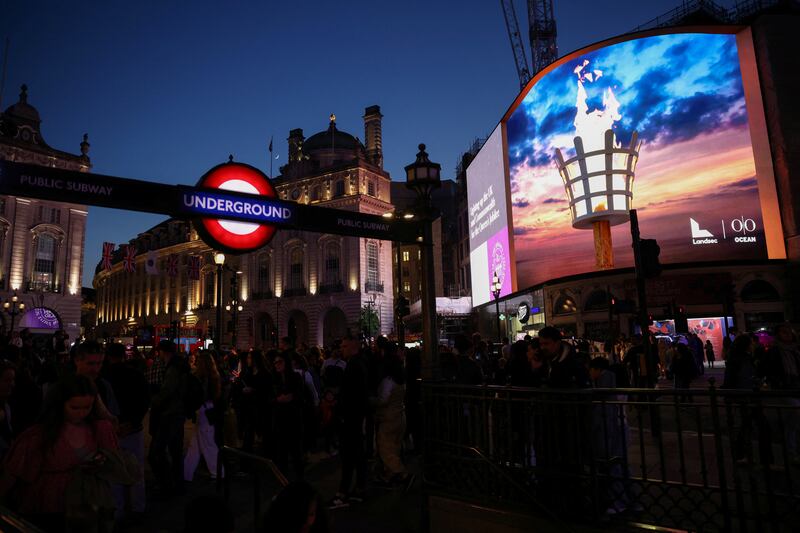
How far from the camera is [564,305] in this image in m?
33.9

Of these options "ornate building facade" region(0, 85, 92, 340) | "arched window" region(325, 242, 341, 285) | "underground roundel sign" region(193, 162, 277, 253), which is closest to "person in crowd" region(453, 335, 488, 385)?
"underground roundel sign" region(193, 162, 277, 253)

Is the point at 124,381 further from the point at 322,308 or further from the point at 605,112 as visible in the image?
the point at 322,308

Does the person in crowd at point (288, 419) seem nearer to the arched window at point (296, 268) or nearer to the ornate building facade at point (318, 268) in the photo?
the ornate building facade at point (318, 268)

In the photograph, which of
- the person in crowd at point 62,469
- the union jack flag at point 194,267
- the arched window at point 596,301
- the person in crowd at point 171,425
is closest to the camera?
the person in crowd at point 62,469

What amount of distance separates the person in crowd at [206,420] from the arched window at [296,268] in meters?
54.6

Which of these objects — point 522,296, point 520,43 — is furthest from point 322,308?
point 520,43

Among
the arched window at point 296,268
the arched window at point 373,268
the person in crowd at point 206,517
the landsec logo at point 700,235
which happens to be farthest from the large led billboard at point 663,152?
the arched window at point 296,268

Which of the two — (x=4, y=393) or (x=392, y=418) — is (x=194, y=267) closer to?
(x=392, y=418)

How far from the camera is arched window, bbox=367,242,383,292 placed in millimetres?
60081

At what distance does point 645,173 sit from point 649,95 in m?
4.68

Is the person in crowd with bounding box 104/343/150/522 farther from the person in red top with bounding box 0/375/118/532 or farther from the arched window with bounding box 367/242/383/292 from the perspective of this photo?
the arched window with bounding box 367/242/383/292

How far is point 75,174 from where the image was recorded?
405 cm

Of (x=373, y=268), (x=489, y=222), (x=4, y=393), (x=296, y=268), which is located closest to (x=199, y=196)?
(x=4, y=393)

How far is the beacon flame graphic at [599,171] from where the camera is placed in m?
31.6
